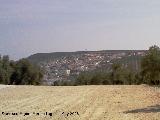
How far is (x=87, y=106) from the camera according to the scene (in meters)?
24.1

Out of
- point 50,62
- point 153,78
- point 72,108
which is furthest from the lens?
point 50,62

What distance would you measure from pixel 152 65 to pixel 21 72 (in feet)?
94.2

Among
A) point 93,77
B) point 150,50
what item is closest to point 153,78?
point 150,50

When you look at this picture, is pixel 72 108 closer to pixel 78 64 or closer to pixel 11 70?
pixel 11 70

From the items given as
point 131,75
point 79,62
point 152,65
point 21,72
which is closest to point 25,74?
point 21,72

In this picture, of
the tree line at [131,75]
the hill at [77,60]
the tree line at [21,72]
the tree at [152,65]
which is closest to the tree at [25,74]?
the tree line at [21,72]

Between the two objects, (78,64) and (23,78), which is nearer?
(23,78)

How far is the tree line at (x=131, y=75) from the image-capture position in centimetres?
6369

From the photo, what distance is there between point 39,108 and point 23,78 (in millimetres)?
59786

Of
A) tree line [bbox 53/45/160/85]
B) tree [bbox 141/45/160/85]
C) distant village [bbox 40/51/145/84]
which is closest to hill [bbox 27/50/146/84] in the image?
distant village [bbox 40/51/145/84]

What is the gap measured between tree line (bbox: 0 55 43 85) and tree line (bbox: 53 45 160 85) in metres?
4.82

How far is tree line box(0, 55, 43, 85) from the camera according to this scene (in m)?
81.9

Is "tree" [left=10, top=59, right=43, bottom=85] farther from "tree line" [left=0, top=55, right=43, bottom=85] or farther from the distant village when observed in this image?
the distant village

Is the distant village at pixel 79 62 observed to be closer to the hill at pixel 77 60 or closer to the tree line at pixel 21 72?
the hill at pixel 77 60
